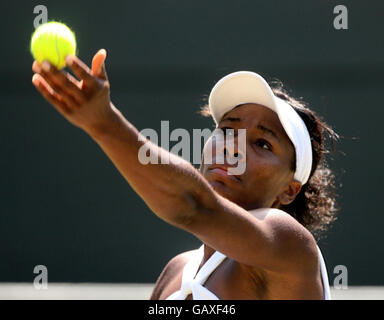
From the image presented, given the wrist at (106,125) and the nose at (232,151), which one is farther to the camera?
the nose at (232,151)

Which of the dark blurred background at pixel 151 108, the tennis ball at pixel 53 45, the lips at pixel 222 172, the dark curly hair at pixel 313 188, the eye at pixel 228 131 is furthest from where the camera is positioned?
the dark blurred background at pixel 151 108

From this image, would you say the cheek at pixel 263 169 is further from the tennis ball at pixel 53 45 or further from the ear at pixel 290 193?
the tennis ball at pixel 53 45

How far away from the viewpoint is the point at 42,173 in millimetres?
5461

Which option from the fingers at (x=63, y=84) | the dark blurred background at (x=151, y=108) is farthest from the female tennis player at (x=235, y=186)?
the dark blurred background at (x=151, y=108)

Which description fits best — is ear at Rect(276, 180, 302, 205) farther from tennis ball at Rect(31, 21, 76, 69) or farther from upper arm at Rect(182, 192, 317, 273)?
tennis ball at Rect(31, 21, 76, 69)

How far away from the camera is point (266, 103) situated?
2.19 m

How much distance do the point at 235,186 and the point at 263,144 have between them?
17 cm

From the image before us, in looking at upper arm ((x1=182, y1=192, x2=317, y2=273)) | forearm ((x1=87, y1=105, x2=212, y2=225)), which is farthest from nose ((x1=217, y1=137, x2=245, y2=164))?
forearm ((x1=87, y1=105, x2=212, y2=225))

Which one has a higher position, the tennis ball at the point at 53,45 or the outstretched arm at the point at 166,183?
the tennis ball at the point at 53,45

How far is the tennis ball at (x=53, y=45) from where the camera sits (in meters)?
1.58

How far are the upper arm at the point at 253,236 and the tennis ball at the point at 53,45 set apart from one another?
446mm

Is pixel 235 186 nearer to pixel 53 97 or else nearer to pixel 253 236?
pixel 253 236

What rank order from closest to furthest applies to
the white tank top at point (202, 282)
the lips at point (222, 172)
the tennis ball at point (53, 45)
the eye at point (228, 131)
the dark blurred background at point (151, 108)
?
the tennis ball at point (53, 45), the white tank top at point (202, 282), the lips at point (222, 172), the eye at point (228, 131), the dark blurred background at point (151, 108)

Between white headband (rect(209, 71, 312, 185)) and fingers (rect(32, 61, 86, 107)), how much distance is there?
83cm
